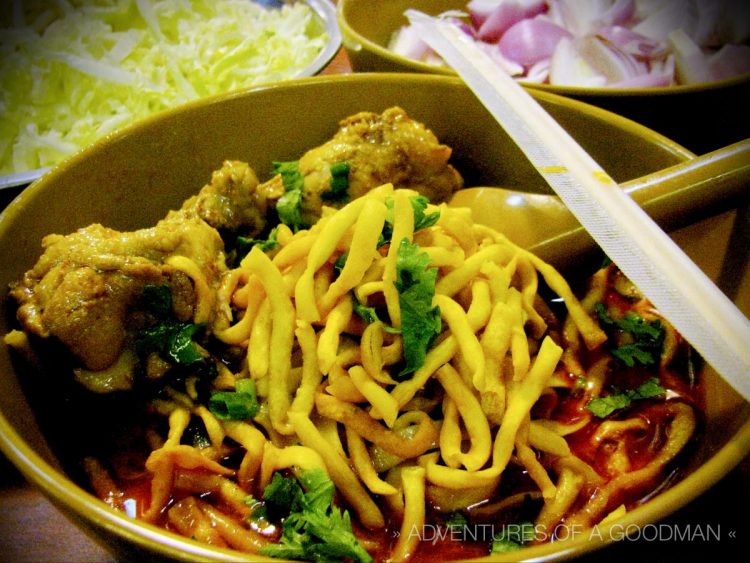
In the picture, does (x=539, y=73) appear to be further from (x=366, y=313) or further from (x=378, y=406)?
(x=378, y=406)

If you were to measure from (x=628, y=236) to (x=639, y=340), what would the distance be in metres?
0.31

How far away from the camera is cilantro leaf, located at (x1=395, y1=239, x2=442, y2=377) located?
94 cm

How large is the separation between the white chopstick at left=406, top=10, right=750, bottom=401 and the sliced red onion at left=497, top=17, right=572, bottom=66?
0.61 metres

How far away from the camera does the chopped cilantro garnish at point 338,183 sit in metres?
1.29

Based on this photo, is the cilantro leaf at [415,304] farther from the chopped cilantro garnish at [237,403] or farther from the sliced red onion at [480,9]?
the sliced red onion at [480,9]

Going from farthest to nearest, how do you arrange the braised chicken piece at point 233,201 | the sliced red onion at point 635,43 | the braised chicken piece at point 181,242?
the sliced red onion at point 635,43, the braised chicken piece at point 233,201, the braised chicken piece at point 181,242

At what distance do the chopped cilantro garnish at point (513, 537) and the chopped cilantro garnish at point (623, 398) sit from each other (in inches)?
9.4

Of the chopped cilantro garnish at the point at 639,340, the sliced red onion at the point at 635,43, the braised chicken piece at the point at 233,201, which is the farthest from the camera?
the sliced red onion at the point at 635,43

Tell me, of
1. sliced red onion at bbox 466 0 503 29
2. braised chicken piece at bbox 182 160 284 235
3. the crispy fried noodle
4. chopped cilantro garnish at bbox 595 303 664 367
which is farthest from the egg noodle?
sliced red onion at bbox 466 0 503 29

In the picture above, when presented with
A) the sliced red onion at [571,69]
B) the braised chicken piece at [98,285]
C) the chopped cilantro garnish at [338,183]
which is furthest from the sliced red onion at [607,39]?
the braised chicken piece at [98,285]

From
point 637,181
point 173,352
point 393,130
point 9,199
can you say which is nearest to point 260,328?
point 173,352

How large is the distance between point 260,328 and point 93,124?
4.35ft

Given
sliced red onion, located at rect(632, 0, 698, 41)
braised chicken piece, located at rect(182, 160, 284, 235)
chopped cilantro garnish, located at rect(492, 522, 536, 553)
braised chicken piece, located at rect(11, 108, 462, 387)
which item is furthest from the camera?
sliced red onion, located at rect(632, 0, 698, 41)

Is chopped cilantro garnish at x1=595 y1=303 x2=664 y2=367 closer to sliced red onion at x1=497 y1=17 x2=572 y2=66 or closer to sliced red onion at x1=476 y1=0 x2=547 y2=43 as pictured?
sliced red onion at x1=497 y1=17 x2=572 y2=66
